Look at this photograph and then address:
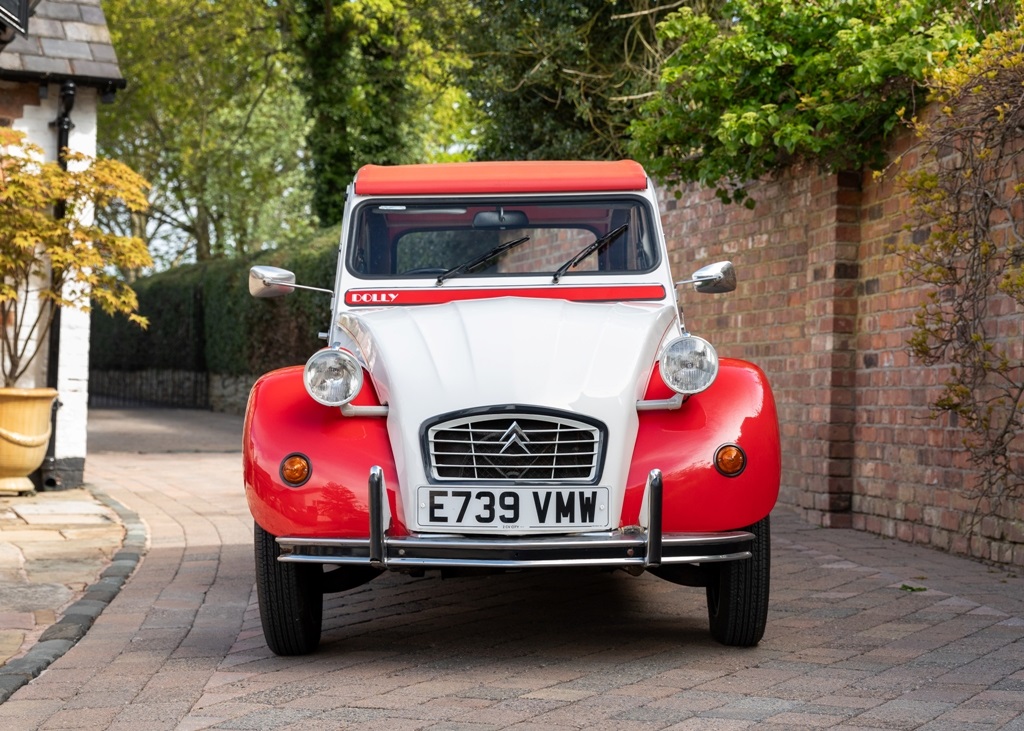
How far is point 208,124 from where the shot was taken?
118 feet

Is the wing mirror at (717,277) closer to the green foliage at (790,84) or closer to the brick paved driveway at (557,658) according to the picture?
the brick paved driveway at (557,658)

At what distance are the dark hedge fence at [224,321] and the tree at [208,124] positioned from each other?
358 cm

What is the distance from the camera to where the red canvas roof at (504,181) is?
246 inches

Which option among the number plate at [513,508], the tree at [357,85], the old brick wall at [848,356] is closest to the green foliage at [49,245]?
the old brick wall at [848,356]

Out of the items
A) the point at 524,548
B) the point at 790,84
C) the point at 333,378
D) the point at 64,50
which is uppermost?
the point at 64,50

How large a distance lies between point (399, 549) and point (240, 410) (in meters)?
20.5

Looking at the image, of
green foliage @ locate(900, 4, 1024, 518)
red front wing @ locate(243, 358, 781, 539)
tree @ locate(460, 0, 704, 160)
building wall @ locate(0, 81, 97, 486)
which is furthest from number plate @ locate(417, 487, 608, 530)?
tree @ locate(460, 0, 704, 160)

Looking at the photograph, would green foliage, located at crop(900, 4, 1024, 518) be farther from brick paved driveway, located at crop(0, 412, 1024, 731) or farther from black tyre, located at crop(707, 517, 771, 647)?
black tyre, located at crop(707, 517, 771, 647)

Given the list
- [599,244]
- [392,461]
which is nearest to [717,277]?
[599,244]

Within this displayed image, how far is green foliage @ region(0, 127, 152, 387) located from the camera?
420 inches

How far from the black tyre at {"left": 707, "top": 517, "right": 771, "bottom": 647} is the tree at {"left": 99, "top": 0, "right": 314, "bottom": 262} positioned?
940 inches

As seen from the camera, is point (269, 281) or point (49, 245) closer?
point (269, 281)

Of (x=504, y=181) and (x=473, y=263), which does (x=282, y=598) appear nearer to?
(x=473, y=263)

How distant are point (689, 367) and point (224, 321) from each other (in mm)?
21090
